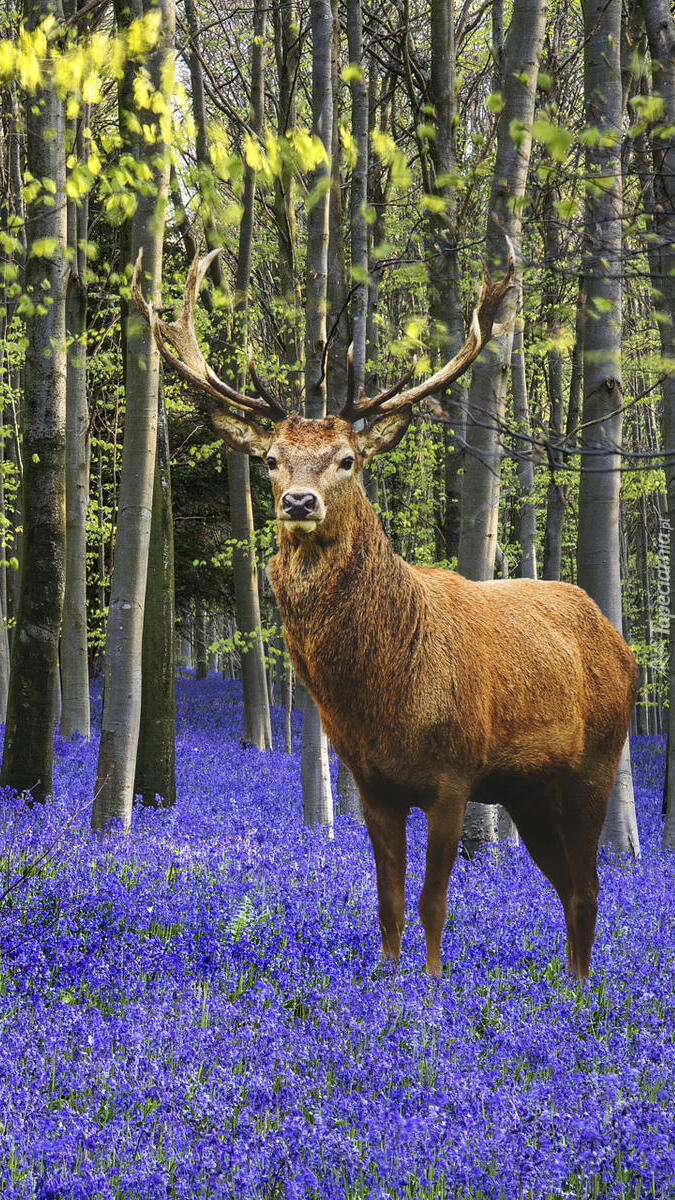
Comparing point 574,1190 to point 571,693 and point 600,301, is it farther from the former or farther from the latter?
point 600,301

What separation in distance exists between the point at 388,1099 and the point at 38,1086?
1398 mm

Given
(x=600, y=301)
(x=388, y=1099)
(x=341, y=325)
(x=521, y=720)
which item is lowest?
(x=388, y=1099)

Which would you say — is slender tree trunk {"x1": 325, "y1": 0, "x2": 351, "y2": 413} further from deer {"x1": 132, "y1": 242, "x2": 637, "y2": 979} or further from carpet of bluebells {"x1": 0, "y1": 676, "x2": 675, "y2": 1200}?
carpet of bluebells {"x1": 0, "y1": 676, "x2": 675, "y2": 1200}

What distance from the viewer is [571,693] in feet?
19.6

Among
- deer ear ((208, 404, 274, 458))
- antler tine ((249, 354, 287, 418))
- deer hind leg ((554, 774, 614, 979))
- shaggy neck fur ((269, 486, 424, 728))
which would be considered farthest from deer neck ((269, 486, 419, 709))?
deer hind leg ((554, 774, 614, 979))

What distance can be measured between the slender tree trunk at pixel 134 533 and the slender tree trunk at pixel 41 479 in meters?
1.13

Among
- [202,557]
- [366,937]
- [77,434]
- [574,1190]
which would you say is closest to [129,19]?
[77,434]

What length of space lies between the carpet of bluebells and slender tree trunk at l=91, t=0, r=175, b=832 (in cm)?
84

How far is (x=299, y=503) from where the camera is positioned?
4.73m

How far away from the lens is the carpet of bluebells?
11.4 feet

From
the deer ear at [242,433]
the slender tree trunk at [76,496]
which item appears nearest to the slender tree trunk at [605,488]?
the deer ear at [242,433]

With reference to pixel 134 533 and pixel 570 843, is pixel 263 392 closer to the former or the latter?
pixel 570 843

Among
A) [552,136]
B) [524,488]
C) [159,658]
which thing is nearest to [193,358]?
[552,136]

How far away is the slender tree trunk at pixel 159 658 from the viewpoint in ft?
38.4
